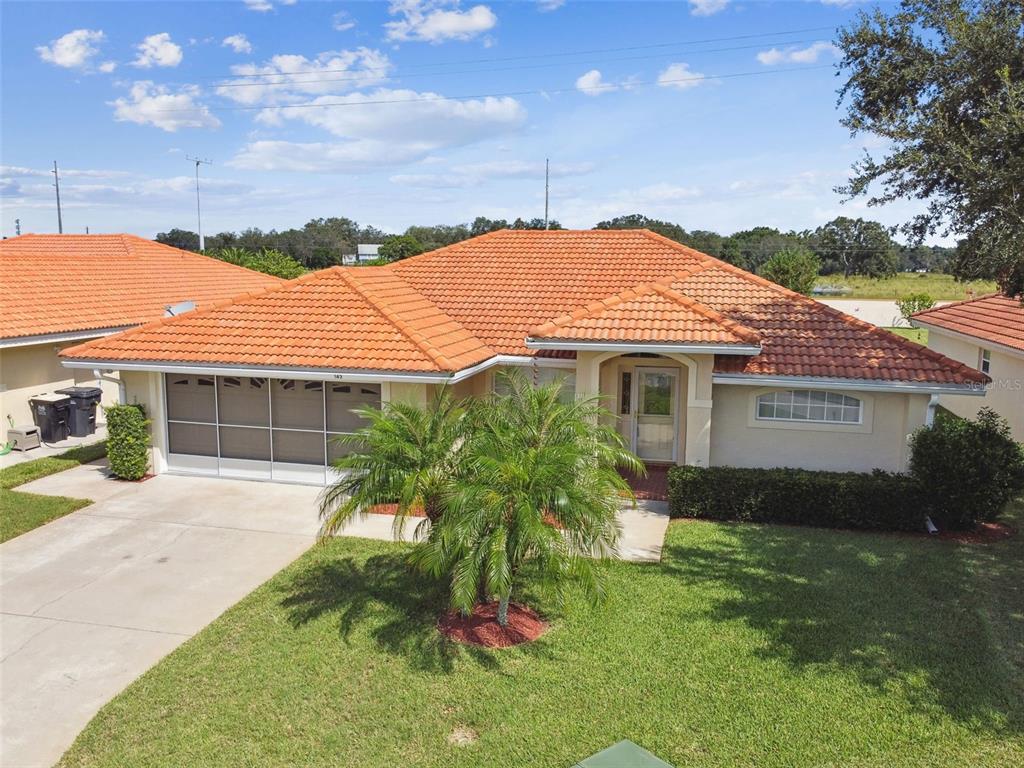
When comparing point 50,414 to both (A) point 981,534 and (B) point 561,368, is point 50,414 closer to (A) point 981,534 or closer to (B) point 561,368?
(B) point 561,368

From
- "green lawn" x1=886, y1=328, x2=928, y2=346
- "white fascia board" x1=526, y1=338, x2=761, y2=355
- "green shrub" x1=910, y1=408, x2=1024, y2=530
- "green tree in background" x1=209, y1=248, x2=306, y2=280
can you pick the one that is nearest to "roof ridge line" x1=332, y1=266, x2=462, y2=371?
"white fascia board" x1=526, y1=338, x2=761, y2=355

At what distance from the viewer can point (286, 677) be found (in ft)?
26.8

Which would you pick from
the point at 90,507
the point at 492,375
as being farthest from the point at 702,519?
the point at 90,507

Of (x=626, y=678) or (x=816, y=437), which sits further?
(x=816, y=437)

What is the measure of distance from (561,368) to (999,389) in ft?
38.8

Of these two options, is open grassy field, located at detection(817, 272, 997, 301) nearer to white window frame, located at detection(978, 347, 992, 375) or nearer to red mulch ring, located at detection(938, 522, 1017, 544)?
white window frame, located at detection(978, 347, 992, 375)

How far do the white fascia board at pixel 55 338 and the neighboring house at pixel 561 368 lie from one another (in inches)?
110

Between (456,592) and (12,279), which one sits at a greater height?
(12,279)

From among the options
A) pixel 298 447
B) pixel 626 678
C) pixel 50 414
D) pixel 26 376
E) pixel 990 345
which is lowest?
pixel 626 678

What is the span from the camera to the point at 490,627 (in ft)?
30.4

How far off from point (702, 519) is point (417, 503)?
6546mm

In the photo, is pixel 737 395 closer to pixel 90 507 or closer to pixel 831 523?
pixel 831 523

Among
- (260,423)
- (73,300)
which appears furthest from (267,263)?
(260,423)

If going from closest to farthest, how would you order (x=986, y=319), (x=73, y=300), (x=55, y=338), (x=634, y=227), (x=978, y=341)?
1. (x=55, y=338)
2. (x=978, y=341)
3. (x=73, y=300)
4. (x=986, y=319)
5. (x=634, y=227)
